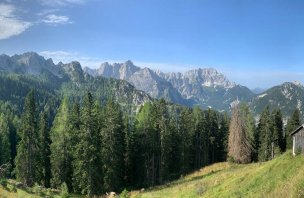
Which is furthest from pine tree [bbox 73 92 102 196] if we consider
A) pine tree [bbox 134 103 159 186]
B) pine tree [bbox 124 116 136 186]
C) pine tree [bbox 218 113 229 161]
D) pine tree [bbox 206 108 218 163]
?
pine tree [bbox 218 113 229 161]

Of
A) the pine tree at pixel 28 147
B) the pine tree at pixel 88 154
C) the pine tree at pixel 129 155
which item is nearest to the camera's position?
the pine tree at pixel 88 154

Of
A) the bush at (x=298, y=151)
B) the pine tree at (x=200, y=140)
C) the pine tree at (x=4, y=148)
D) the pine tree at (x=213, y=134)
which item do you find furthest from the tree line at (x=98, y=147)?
the bush at (x=298, y=151)

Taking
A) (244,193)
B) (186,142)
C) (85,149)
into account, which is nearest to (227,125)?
(186,142)

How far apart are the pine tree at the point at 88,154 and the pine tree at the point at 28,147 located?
10.8 meters

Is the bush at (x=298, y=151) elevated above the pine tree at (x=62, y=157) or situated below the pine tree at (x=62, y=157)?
above

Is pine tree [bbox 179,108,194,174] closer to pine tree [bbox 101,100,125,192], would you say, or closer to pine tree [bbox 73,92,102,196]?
pine tree [bbox 101,100,125,192]

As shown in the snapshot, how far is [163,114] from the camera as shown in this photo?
76500 mm

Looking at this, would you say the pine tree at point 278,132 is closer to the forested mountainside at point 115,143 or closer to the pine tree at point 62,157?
the forested mountainside at point 115,143

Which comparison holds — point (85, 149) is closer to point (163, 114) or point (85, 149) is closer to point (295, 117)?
point (163, 114)

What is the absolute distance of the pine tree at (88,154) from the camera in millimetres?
61344

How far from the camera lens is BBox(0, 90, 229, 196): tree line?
62.4 metres

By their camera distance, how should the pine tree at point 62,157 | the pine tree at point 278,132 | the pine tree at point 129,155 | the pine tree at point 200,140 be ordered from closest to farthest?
1. the pine tree at point 62,157
2. the pine tree at point 129,155
3. the pine tree at point 278,132
4. the pine tree at point 200,140

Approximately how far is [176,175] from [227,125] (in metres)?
27.1

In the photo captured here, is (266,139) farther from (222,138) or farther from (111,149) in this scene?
(111,149)
